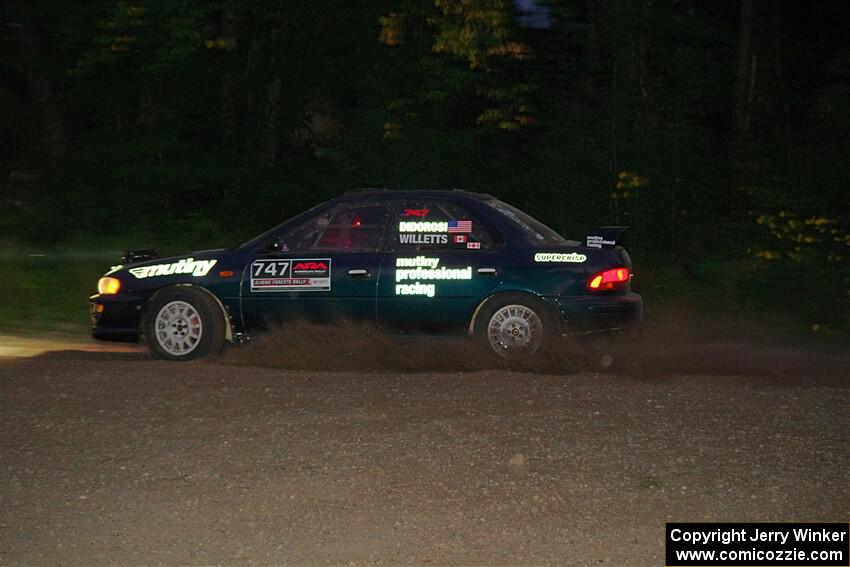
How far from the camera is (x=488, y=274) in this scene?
394 inches

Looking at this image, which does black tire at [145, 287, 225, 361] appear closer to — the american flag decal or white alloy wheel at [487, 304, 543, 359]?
the american flag decal

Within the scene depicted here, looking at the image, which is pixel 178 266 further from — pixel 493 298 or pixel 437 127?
pixel 437 127

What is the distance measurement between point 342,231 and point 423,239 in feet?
2.32

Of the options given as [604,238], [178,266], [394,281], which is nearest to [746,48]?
[604,238]

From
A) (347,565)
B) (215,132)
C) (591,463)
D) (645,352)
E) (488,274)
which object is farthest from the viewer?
(215,132)

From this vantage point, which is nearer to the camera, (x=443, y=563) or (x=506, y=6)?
(x=443, y=563)

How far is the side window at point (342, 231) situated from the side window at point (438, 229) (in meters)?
0.17

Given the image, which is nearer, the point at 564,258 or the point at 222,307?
the point at 564,258

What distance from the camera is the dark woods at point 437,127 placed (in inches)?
629

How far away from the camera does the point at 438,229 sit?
10.3 metres

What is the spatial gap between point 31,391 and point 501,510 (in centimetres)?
425

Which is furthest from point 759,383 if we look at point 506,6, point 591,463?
point 506,6

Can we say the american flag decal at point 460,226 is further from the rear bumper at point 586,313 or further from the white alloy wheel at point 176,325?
the white alloy wheel at point 176,325

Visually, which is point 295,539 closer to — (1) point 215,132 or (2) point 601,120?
(2) point 601,120
